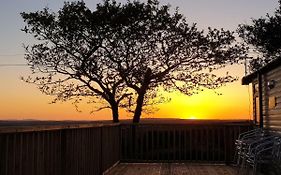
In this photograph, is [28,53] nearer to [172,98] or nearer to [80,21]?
[80,21]

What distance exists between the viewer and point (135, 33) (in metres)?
16.5

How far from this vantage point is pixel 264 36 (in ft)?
60.4

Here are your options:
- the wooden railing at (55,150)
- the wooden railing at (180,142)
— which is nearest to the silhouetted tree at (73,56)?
the wooden railing at (180,142)

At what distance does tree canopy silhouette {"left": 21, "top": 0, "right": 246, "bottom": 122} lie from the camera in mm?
16578

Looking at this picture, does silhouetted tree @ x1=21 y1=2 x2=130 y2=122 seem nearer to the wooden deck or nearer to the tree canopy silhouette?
the tree canopy silhouette

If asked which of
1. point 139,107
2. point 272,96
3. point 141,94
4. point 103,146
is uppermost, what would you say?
point 141,94

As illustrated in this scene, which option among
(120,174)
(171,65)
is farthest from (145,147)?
(171,65)

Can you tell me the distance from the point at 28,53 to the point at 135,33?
12.8 ft

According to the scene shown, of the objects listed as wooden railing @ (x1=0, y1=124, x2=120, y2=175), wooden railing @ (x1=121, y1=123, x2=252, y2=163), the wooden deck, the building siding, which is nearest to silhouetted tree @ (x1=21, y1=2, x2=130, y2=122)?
wooden railing @ (x1=121, y1=123, x2=252, y2=163)

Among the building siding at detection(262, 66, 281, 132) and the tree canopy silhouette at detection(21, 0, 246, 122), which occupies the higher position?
the tree canopy silhouette at detection(21, 0, 246, 122)

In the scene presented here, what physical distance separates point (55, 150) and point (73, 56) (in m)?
11.3

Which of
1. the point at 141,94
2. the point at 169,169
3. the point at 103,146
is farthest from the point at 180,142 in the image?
the point at 141,94

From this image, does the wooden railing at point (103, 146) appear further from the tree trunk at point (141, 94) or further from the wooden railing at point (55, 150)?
the tree trunk at point (141, 94)

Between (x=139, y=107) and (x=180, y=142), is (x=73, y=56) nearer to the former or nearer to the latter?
(x=139, y=107)
